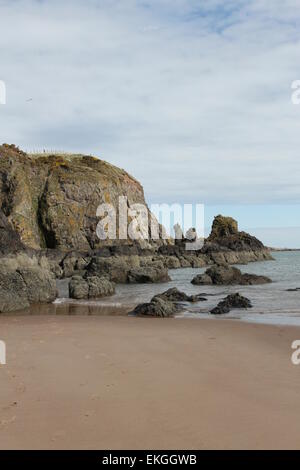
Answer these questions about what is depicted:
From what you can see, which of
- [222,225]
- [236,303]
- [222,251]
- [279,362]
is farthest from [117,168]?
[279,362]

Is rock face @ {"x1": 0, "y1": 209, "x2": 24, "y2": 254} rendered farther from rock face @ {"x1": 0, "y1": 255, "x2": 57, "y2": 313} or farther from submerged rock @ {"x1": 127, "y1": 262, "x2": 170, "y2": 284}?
submerged rock @ {"x1": 127, "y1": 262, "x2": 170, "y2": 284}

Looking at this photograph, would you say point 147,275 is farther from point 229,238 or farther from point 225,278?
point 229,238

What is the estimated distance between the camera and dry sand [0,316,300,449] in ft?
13.6

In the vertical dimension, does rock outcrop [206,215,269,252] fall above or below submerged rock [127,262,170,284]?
above

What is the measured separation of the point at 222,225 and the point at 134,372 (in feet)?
237

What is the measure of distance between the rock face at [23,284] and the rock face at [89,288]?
1.89m

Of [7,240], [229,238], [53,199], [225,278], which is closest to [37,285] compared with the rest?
[7,240]

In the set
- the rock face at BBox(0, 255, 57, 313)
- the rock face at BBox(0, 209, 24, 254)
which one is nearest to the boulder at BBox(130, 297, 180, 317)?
the rock face at BBox(0, 255, 57, 313)

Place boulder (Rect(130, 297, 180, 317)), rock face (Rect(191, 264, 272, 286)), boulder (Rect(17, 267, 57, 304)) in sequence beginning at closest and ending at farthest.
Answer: boulder (Rect(130, 297, 180, 317))
boulder (Rect(17, 267, 57, 304))
rock face (Rect(191, 264, 272, 286))

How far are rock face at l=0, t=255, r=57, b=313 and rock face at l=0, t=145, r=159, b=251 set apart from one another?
36269 mm

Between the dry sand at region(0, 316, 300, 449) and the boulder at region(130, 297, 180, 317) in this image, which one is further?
the boulder at region(130, 297, 180, 317)

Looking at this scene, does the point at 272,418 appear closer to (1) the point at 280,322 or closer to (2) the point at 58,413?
(2) the point at 58,413

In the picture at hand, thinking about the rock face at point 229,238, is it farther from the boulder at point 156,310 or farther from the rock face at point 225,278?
the boulder at point 156,310

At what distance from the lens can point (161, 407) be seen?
16.2 ft
